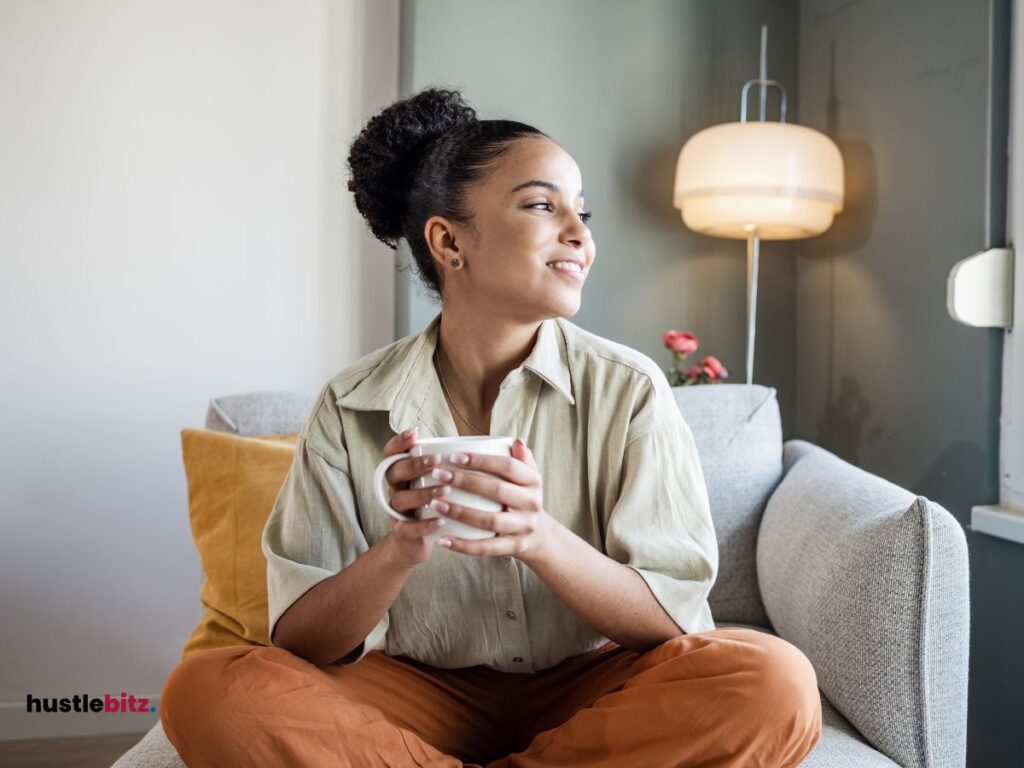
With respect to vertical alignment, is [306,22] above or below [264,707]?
above

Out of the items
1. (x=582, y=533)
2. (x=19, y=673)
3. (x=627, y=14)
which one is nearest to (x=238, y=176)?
(x=627, y=14)

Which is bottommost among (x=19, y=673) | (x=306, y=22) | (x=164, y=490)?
(x=19, y=673)

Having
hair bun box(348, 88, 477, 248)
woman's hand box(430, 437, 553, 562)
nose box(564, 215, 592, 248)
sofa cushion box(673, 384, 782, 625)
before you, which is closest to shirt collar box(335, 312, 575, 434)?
nose box(564, 215, 592, 248)

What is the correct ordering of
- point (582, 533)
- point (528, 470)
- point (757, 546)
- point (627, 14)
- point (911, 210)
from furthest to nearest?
1. point (627, 14)
2. point (911, 210)
3. point (757, 546)
4. point (582, 533)
5. point (528, 470)

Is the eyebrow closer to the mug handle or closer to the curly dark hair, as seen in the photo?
the curly dark hair

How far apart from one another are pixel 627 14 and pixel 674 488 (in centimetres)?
173

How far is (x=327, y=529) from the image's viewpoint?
1.22 metres

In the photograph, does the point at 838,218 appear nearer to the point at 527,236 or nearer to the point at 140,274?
the point at 527,236

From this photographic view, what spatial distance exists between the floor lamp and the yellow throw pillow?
3.78 ft

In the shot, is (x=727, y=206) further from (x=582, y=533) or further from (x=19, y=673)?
(x=19, y=673)

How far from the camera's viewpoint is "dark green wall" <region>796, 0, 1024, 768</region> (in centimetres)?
182

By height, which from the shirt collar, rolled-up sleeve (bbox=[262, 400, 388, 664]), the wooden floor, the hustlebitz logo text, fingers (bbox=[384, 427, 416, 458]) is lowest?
the wooden floor

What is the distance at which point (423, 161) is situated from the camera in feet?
4.47

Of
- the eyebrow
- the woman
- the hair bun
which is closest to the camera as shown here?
the woman
